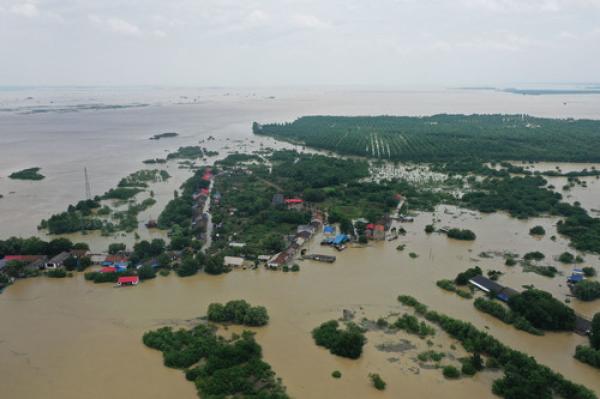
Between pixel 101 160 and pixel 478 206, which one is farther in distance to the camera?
pixel 101 160

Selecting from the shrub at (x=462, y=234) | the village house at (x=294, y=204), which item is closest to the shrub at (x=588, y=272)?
the shrub at (x=462, y=234)

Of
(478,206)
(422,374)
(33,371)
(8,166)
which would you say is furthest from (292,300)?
(8,166)

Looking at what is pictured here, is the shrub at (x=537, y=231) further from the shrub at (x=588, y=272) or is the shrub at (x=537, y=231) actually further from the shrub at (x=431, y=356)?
the shrub at (x=431, y=356)

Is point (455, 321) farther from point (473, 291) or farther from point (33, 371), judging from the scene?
point (33, 371)

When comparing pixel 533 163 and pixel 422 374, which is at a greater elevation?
pixel 533 163

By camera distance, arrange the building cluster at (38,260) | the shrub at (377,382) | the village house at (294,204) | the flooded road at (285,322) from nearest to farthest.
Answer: the shrub at (377,382) → the flooded road at (285,322) → the building cluster at (38,260) → the village house at (294,204)

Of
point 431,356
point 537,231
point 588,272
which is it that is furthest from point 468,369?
point 537,231
